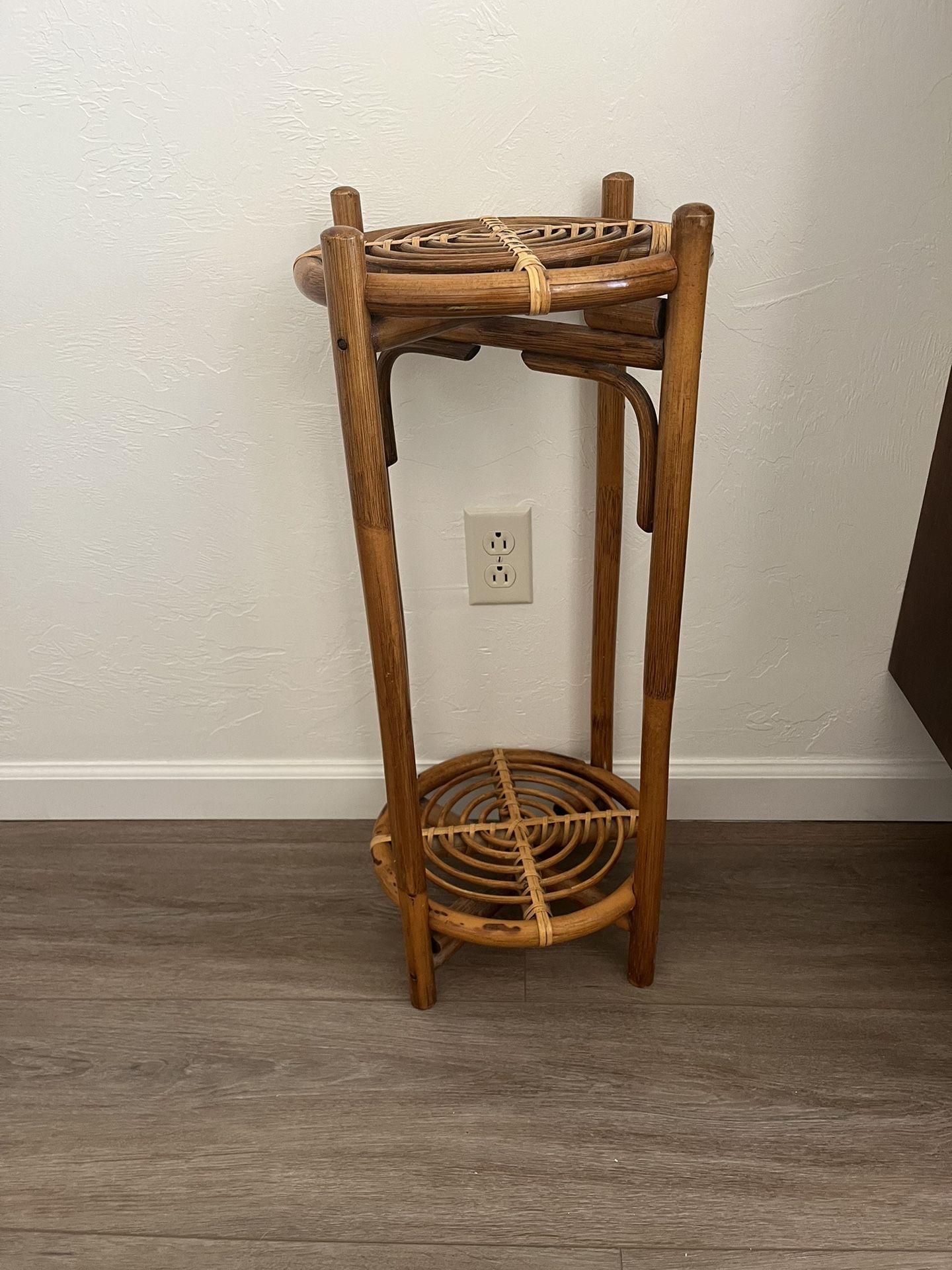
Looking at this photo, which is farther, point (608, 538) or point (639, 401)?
point (608, 538)

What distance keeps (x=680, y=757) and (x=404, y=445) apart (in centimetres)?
49

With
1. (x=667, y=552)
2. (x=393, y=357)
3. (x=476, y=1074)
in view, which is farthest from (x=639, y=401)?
(x=476, y=1074)

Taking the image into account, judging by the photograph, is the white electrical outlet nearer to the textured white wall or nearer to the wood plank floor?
the textured white wall

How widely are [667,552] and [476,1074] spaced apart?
499 millimetres

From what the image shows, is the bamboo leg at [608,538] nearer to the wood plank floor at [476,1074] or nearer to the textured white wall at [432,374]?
the textured white wall at [432,374]

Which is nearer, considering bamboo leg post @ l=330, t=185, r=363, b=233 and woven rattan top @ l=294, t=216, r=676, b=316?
woven rattan top @ l=294, t=216, r=676, b=316

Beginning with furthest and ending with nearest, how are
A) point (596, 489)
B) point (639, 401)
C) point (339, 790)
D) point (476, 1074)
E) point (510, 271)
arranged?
point (339, 790), point (596, 489), point (476, 1074), point (639, 401), point (510, 271)

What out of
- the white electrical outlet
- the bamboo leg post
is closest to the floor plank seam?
the white electrical outlet

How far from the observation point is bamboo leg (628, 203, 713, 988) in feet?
2.18

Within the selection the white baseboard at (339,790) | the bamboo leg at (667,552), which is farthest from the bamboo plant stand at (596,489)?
the white baseboard at (339,790)

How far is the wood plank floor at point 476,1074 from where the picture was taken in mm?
760

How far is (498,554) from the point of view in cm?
103

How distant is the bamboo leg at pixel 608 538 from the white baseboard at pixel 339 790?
0.11m

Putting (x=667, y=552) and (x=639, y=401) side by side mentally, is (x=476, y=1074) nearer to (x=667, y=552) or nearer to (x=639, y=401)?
(x=667, y=552)
